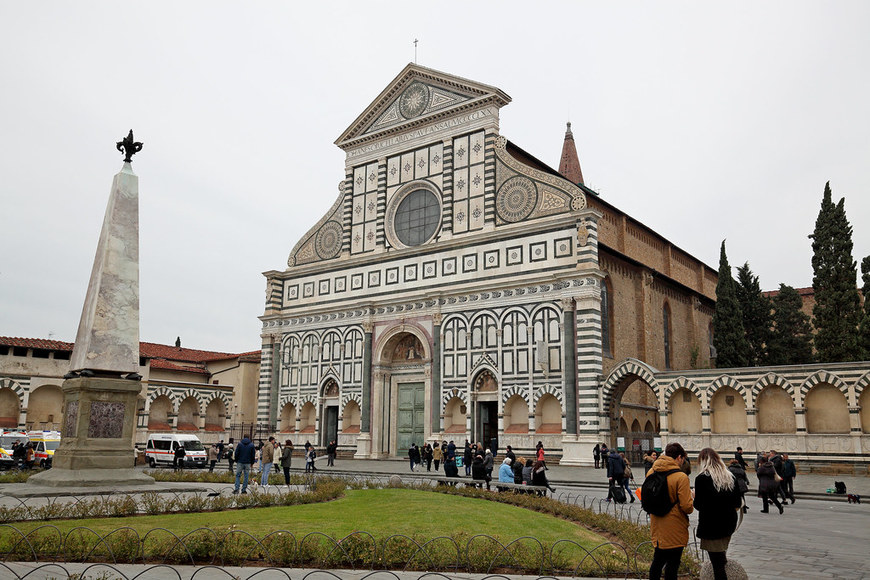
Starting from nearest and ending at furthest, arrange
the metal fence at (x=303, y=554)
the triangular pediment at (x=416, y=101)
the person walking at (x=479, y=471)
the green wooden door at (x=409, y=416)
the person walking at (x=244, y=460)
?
the metal fence at (x=303, y=554) < the person walking at (x=244, y=460) < the person walking at (x=479, y=471) < the triangular pediment at (x=416, y=101) < the green wooden door at (x=409, y=416)

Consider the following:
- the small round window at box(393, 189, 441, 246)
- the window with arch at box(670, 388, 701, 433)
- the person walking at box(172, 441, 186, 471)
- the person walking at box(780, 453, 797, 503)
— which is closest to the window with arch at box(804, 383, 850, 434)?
Answer: the window with arch at box(670, 388, 701, 433)

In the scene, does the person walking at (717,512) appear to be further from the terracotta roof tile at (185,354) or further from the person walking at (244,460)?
the terracotta roof tile at (185,354)

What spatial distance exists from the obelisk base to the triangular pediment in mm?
24680

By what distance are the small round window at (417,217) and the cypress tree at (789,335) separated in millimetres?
22614

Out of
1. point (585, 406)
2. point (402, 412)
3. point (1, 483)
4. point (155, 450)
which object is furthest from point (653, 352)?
point (1, 483)

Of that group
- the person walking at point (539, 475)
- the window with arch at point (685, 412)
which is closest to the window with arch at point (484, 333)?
the window with arch at point (685, 412)

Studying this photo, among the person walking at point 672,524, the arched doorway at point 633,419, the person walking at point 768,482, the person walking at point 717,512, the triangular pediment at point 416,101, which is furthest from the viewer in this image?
the triangular pediment at point 416,101

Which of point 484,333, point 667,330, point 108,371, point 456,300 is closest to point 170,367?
point 456,300

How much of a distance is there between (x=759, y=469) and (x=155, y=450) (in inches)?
1162

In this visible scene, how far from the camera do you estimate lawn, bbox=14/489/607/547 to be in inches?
433

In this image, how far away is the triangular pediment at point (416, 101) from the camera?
3659 centimetres

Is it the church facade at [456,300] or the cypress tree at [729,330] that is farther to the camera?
the cypress tree at [729,330]

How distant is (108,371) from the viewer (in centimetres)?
1722

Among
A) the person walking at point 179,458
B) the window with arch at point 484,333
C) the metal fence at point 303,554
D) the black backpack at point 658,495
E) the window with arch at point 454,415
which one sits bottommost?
the person walking at point 179,458
